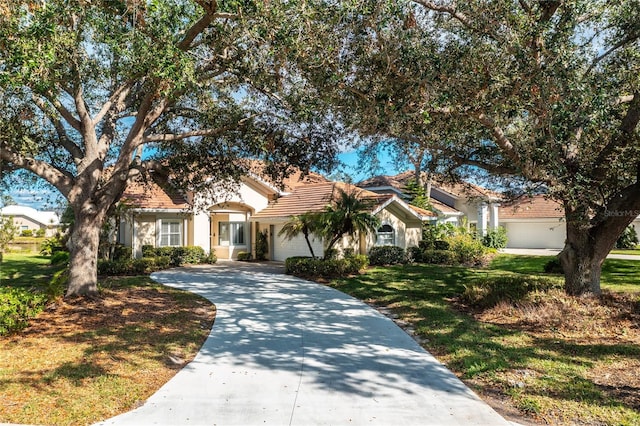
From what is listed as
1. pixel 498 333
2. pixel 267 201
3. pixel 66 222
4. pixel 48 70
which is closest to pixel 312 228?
pixel 267 201

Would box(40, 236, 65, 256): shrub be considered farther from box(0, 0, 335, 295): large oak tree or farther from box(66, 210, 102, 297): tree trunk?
box(66, 210, 102, 297): tree trunk

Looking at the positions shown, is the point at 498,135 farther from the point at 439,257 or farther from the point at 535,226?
the point at 535,226

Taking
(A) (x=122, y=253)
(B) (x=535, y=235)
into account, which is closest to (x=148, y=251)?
(A) (x=122, y=253)

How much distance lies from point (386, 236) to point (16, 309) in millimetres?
18475

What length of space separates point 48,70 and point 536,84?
9658 millimetres

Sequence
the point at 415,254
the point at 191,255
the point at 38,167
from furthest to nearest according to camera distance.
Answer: the point at 415,254 → the point at 191,255 → the point at 38,167

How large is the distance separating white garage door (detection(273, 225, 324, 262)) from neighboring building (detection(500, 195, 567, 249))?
19.6 metres

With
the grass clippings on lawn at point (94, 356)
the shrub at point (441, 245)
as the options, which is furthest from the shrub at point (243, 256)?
the grass clippings on lawn at point (94, 356)

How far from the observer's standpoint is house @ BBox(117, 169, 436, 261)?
76.0 feet

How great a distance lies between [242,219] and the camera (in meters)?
26.3

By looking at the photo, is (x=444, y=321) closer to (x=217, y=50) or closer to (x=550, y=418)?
(x=550, y=418)

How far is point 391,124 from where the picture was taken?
10.6 m

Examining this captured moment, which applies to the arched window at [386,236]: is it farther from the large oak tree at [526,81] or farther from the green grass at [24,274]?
the green grass at [24,274]

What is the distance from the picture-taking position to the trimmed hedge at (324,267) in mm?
18375
